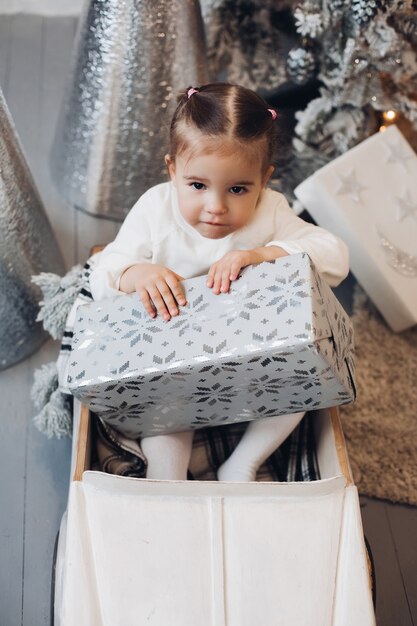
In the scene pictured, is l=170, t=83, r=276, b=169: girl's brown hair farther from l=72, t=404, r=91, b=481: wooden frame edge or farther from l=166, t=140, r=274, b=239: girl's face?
l=72, t=404, r=91, b=481: wooden frame edge

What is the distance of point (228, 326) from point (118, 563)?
280 mm

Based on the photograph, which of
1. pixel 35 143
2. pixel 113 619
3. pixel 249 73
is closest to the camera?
pixel 113 619

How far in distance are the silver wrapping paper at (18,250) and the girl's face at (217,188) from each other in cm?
29

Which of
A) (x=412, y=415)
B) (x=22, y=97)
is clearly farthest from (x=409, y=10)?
(x=22, y=97)

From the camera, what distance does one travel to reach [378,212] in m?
1.29

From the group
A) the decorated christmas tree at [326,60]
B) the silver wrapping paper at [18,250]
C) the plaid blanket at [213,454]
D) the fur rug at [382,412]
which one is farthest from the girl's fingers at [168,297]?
the decorated christmas tree at [326,60]

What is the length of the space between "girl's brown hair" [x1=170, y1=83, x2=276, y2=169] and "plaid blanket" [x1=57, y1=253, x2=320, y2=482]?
277 millimetres

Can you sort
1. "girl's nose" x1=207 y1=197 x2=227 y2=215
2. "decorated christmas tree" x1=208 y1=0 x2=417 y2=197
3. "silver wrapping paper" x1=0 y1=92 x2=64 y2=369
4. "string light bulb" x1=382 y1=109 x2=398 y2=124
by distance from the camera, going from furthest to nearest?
1. "string light bulb" x1=382 y1=109 x2=398 y2=124
2. "decorated christmas tree" x1=208 y1=0 x2=417 y2=197
3. "silver wrapping paper" x1=0 y1=92 x2=64 y2=369
4. "girl's nose" x1=207 y1=197 x2=227 y2=215

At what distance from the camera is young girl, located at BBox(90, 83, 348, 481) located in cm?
87

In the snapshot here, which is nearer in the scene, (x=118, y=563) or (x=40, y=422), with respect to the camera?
(x=118, y=563)

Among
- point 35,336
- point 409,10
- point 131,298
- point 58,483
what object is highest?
point 409,10

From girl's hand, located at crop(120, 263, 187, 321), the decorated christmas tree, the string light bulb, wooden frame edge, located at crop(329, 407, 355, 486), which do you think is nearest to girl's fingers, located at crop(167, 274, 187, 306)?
girl's hand, located at crop(120, 263, 187, 321)

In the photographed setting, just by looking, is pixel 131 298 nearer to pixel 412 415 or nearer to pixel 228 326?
pixel 228 326

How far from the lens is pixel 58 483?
114cm
